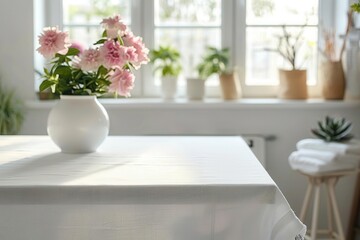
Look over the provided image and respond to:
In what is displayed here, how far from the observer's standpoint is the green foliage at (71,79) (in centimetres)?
231

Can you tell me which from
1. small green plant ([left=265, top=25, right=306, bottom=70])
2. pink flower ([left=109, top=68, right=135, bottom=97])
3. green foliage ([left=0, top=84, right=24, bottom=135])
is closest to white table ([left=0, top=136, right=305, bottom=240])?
pink flower ([left=109, top=68, right=135, bottom=97])

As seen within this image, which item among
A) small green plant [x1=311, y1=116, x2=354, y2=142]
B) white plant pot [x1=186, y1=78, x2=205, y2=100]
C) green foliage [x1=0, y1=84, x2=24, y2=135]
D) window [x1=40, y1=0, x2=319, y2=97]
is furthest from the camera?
window [x1=40, y1=0, x2=319, y2=97]

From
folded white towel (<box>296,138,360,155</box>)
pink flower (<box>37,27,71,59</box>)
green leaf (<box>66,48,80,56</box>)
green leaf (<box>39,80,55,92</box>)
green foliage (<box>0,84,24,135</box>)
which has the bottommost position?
folded white towel (<box>296,138,360,155</box>)

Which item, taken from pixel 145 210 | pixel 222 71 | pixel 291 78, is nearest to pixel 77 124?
pixel 145 210

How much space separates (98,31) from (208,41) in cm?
66

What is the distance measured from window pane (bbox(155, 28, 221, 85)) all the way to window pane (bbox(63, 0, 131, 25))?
0.78ft

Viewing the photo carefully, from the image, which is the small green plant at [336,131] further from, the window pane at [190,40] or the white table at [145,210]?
the white table at [145,210]

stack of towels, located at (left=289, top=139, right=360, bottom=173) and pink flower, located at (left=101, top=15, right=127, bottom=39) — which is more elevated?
pink flower, located at (left=101, top=15, right=127, bottom=39)

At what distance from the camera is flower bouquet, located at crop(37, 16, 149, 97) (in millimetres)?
2223

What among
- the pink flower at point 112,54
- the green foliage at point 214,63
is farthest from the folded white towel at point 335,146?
the pink flower at point 112,54

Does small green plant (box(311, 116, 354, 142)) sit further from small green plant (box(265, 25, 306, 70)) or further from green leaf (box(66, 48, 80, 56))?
green leaf (box(66, 48, 80, 56))

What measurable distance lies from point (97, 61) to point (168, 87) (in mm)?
1527

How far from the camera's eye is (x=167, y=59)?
12.5 feet

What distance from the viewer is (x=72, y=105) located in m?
2.33
